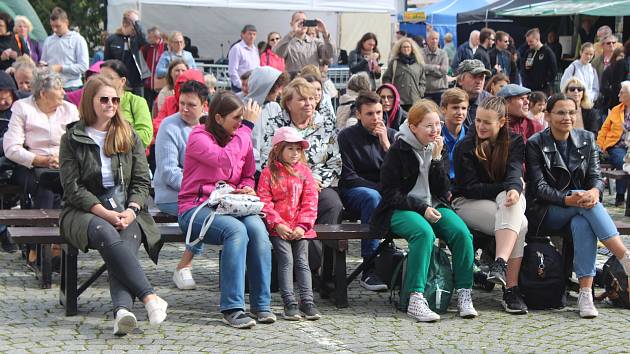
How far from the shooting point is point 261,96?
852cm

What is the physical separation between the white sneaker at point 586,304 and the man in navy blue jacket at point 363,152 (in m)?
1.58

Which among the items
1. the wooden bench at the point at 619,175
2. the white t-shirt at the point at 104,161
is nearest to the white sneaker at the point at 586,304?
the white t-shirt at the point at 104,161

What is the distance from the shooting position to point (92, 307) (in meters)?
6.66

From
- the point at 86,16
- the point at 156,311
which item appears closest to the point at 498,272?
the point at 156,311

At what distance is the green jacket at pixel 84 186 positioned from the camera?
6297 mm

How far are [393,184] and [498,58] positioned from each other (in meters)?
11.7

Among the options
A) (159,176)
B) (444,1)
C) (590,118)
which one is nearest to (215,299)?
(159,176)

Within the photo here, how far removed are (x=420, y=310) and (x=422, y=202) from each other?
77cm

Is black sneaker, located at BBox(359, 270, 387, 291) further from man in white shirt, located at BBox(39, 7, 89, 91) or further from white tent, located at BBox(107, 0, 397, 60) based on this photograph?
white tent, located at BBox(107, 0, 397, 60)

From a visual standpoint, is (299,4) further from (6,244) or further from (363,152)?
(363,152)

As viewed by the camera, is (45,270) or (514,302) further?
(45,270)

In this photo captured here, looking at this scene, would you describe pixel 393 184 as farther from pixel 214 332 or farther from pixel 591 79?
pixel 591 79

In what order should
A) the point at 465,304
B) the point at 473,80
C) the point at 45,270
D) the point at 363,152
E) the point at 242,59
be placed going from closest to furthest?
the point at 465,304
the point at 45,270
the point at 363,152
the point at 473,80
the point at 242,59

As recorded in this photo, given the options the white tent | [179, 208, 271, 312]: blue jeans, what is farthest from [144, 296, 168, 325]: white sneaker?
the white tent
